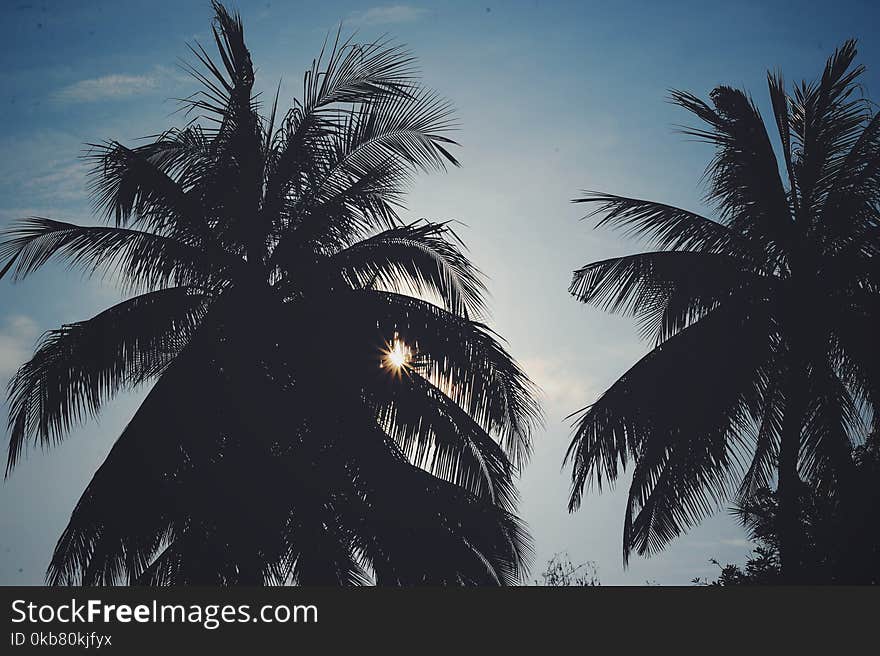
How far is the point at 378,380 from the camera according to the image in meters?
10.5

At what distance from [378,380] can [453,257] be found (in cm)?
170

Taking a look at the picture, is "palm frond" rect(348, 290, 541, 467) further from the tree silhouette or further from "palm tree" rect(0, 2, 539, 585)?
the tree silhouette

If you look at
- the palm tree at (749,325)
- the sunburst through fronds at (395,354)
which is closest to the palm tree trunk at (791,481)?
the palm tree at (749,325)

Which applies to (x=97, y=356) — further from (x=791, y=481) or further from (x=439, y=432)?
(x=791, y=481)

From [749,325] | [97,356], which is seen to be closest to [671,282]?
[749,325]

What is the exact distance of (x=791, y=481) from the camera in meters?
11.4

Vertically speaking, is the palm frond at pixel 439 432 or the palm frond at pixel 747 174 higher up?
the palm frond at pixel 747 174

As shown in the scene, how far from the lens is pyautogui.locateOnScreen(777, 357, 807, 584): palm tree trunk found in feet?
36.6

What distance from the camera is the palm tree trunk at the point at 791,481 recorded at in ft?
36.6

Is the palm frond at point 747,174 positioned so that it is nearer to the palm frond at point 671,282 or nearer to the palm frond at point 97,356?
the palm frond at point 671,282

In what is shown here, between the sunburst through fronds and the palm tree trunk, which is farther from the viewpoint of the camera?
the palm tree trunk

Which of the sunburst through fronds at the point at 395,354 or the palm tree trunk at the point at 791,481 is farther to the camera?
the palm tree trunk at the point at 791,481

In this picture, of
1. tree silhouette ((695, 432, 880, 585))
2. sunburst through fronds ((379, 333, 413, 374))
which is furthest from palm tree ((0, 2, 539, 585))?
tree silhouette ((695, 432, 880, 585))

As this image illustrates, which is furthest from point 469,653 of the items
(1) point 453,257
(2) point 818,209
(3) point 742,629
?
(2) point 818,209
